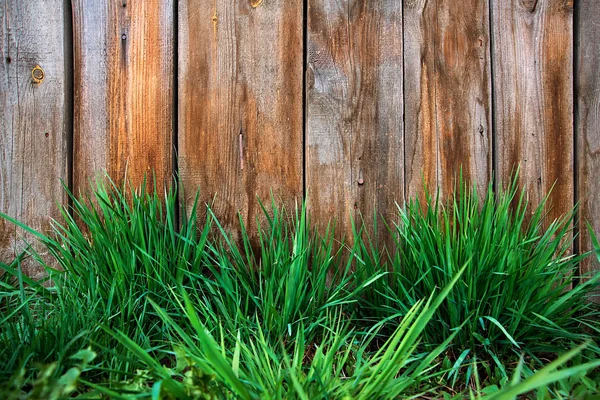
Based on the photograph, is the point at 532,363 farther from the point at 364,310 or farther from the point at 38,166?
the point at 38,166

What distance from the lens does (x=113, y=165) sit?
186cm

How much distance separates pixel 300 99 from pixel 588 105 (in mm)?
1108

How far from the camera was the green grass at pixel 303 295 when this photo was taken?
1.39 meters

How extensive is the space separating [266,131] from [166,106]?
0.39m

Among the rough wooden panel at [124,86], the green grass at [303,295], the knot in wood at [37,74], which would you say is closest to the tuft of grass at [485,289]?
the green grass at [303,295]

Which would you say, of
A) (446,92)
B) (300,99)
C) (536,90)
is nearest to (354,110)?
(300,99)

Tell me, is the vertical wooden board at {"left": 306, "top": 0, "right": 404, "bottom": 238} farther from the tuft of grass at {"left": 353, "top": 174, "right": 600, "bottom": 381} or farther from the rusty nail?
the rusty nail

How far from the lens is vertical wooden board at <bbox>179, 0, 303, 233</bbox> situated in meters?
1.85

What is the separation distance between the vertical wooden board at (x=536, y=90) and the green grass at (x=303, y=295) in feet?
0.49

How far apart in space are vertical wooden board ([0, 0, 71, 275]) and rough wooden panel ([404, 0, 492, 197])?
131 cm

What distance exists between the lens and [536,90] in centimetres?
188

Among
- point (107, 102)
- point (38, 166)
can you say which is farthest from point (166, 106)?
point (38, 166)

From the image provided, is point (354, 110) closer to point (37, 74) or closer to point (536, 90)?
point (536, 90)

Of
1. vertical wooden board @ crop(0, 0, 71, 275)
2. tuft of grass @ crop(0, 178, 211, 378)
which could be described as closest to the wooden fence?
vertical wooden board @ crop(0, 0, 71, 275)
